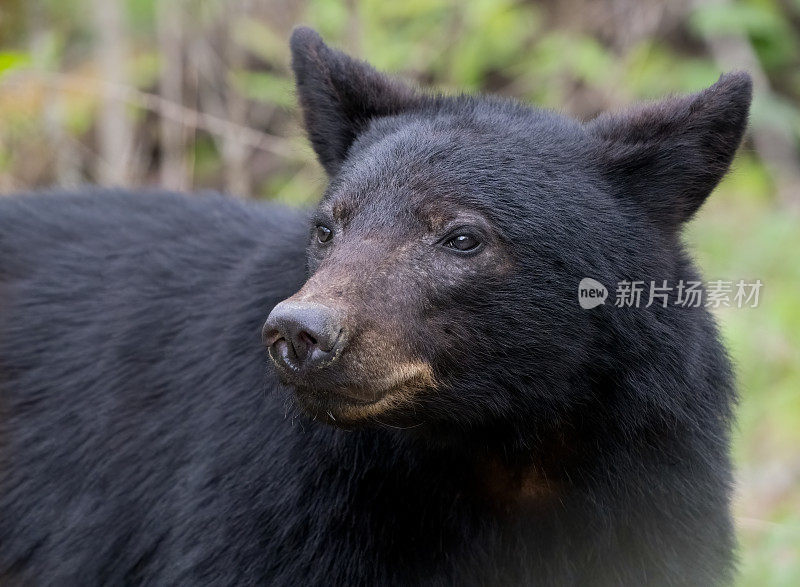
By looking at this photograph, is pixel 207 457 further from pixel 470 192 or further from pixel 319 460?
pixel 470 192

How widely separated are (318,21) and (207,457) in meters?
6.27

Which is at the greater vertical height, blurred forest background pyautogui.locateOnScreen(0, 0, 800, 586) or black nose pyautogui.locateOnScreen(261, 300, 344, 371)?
blurred forest background pyautogui.locateOnScreen(0, 0, 800, 586)

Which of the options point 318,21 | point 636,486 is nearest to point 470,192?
point 636,486

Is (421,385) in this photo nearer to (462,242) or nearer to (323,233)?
(462,242)

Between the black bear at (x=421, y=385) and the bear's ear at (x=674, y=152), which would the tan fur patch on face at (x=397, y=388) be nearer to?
the black bear at (x=421, y=385)

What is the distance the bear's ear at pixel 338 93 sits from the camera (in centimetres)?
371

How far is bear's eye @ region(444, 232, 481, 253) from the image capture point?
10.2ft

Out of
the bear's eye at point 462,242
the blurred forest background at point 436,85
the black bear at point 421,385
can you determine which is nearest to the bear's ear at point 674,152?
the black bear at point 421,385

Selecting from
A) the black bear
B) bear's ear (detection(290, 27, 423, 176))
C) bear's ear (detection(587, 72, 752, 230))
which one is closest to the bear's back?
the black bear

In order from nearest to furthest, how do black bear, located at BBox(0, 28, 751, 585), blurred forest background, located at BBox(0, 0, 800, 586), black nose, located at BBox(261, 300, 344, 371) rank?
black nose, located at BBox(261, 300, 344, 371) < black bear, located at BBox(0, 28, 751, 585) < blurred forest background, located at BBox(0, 0, 800, 586)

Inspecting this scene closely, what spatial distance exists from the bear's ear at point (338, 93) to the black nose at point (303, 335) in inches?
48.5

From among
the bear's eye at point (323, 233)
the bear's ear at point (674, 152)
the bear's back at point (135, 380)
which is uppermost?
the bear's ear at point (674, 152)

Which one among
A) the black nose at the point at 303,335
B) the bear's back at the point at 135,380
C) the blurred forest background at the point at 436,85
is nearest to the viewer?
the black nose at the point at 303,335

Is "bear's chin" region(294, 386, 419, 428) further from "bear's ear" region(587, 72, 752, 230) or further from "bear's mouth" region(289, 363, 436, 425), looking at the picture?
"bear's ear" region(587, 72, 752, 230)
